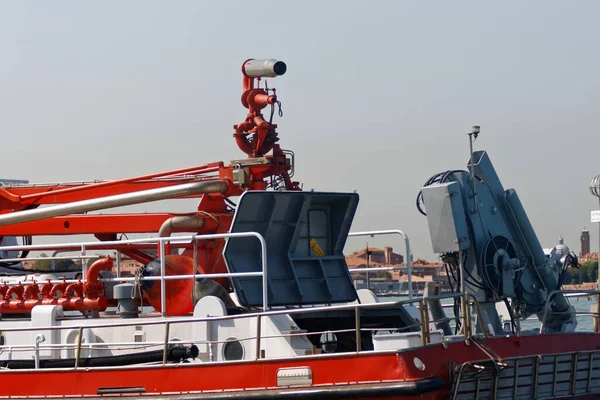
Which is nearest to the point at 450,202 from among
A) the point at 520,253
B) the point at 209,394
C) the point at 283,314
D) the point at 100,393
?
the point at 520,253

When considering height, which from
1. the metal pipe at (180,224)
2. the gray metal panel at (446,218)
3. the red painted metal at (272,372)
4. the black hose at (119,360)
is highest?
the metal pipe at (180,224)

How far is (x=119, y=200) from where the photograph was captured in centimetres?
1680

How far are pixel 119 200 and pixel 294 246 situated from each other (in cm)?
320

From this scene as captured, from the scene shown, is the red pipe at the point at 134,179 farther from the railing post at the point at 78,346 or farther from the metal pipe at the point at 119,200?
the railing post at the point at 78,346

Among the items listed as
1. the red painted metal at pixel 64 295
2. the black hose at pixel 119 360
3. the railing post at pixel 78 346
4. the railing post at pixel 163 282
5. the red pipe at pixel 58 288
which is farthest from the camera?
the red pipe at pixel 58 288

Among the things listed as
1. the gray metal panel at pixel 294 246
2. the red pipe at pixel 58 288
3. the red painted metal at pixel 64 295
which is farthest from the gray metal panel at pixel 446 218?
the red pipe at pixel 58 288

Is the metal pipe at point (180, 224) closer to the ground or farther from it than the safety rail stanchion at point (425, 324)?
farther from it

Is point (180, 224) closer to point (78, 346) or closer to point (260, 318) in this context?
point (78, 346)

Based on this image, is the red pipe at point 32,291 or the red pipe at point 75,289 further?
the red pipe at point 32,291

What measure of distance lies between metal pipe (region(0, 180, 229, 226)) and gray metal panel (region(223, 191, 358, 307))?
2048 mm

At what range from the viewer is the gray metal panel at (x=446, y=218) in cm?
1417

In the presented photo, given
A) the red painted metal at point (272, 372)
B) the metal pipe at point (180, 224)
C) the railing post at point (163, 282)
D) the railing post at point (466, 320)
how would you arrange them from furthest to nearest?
1. the metal pipe at point (180, 224)
2. the railing post at point (163, 282)
3. the railing post at point (466, 320)
4. the red painted metal at point (272, 372)

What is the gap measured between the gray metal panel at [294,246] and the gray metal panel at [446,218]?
168 cm

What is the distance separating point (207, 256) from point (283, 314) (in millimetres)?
3676
